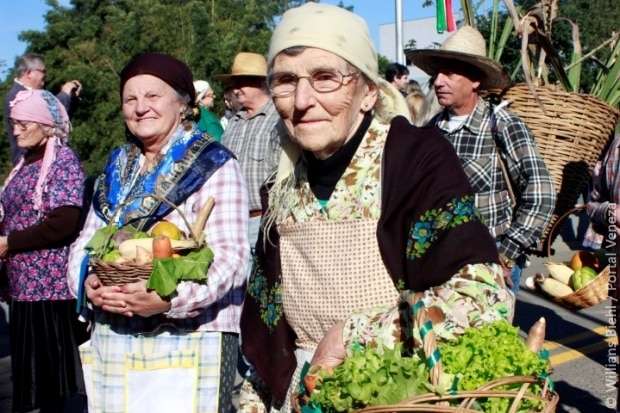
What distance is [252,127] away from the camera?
6363 millimetres

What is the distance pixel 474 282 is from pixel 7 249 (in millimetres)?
3507

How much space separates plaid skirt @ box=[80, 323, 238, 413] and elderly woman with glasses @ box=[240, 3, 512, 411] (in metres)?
0.71

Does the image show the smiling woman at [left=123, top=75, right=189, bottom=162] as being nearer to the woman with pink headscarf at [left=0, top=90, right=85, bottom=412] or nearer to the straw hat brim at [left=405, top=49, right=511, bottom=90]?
the woman with pink headscarf at [left=0, top=90, right=85, bottom=412]

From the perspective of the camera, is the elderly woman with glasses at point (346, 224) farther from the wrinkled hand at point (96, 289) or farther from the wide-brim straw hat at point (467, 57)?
the wide-brim straw hat at point (467, 57)

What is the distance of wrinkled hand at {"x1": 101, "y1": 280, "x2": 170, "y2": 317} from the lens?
3.00m

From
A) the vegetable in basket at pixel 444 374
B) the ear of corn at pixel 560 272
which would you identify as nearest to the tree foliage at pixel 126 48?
the ear of corn at pixel 560 272

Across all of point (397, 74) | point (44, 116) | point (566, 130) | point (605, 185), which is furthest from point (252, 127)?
point (397, 74)

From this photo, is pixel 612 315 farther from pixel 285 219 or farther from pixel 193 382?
pixel 285 219

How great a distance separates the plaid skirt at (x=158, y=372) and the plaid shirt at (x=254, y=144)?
271 centimetres

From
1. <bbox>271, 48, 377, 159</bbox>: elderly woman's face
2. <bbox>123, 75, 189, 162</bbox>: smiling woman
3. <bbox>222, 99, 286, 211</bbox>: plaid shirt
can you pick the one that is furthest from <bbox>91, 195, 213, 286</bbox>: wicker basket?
<bbox>222, 99, 286, 211</bbox>: plaid shirt

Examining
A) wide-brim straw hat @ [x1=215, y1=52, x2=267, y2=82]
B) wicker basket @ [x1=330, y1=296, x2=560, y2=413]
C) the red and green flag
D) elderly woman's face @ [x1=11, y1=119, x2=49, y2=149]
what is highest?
the red and green flag

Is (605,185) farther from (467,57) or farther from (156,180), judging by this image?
(156,180)

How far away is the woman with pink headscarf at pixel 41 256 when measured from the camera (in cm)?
480

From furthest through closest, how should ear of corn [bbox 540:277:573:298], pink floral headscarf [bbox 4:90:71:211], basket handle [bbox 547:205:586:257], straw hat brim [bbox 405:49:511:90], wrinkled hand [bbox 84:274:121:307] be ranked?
pink floral headscarf [bbox 4:90:71:211] < straw hat brim [bbox 405:49:511:90] < basket handle [bbox 547:205:586:257] < ear of corn [bbox 540:277:573:298] < wrinkled hand [bbox 84:274:121:307]
